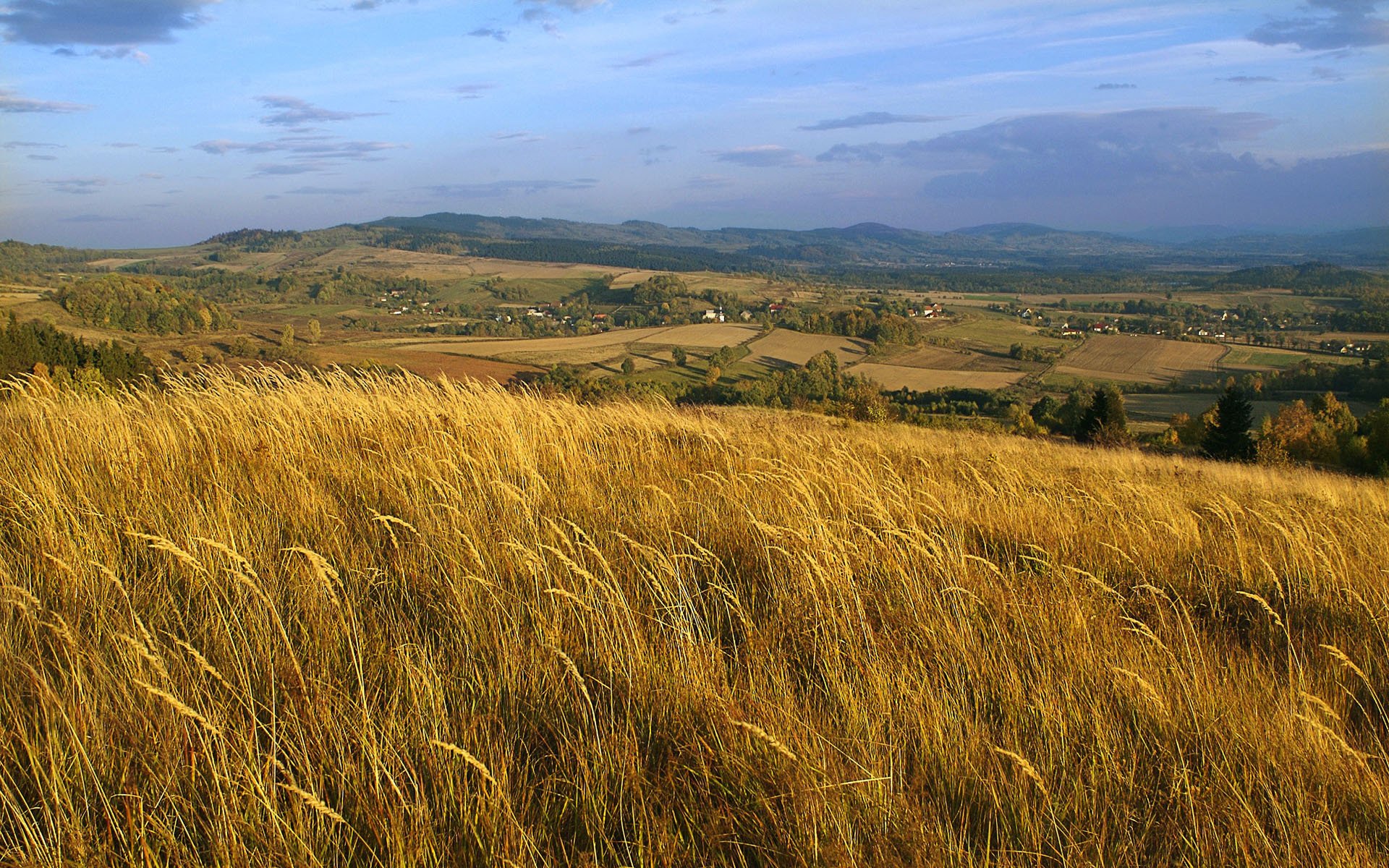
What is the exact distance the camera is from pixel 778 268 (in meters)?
183

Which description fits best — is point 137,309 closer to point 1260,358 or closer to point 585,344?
point 585,344

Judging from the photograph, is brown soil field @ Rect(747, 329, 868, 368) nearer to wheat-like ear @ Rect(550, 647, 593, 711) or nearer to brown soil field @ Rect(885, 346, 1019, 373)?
brown soil field @ Rect(885, 346, 1019, 373)

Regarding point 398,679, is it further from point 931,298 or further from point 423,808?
point 931,298

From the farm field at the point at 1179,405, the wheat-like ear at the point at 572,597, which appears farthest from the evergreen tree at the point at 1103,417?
the wheat-like ear at the point at 572,597

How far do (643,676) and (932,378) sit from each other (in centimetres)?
6463

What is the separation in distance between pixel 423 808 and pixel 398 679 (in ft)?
1.82

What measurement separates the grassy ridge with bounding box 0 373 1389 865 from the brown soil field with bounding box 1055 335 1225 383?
69.7m

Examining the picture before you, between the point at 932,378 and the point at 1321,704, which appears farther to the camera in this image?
the point at 932,378

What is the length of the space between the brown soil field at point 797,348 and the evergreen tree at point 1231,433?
35554 mm

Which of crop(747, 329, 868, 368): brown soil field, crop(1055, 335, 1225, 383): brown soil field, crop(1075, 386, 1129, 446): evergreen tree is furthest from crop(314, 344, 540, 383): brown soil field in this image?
crop(1055, 335, 1225, 383): brown soil field

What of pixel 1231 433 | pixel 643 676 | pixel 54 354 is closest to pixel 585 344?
pixel 54 354

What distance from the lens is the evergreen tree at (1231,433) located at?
2869 centimetres

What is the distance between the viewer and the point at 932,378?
207ft

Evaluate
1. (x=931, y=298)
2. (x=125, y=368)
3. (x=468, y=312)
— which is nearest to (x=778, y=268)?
(x=931, y=298)
